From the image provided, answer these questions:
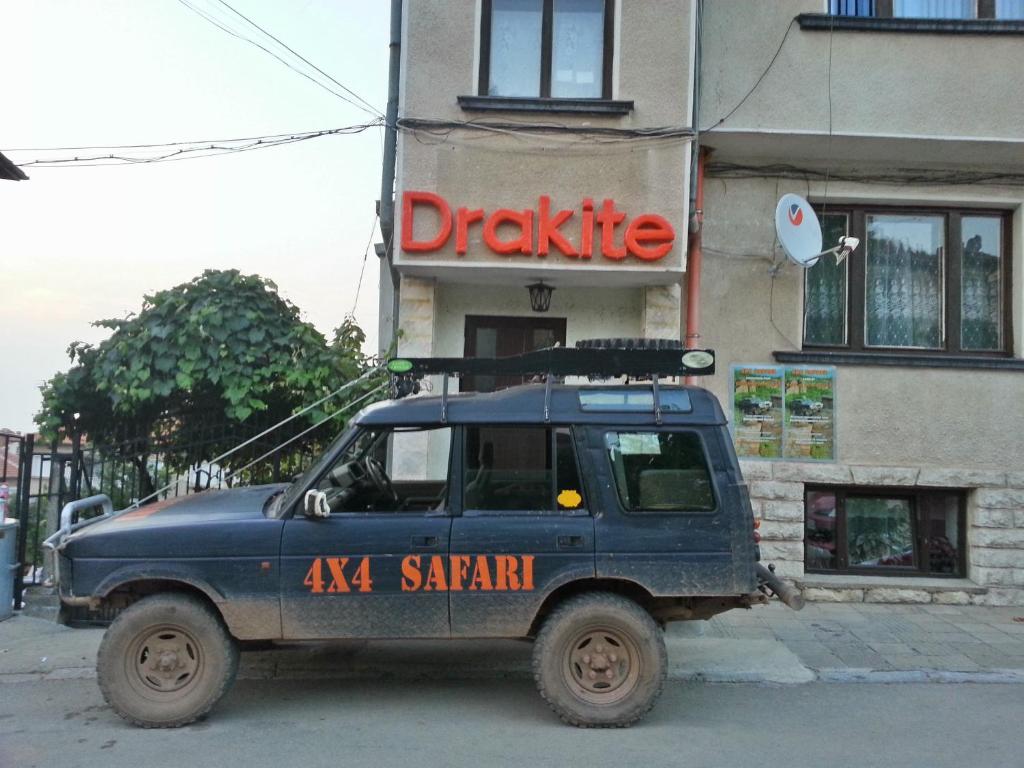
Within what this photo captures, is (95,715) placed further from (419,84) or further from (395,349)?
(419,84)

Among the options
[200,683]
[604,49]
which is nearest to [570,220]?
[604,49]

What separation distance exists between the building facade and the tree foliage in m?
1.06

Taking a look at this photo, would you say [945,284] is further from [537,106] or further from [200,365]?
[200,365]

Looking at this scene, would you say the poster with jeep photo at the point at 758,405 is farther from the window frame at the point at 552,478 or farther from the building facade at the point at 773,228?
the window frame at the point at 552,478

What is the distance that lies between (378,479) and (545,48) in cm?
504

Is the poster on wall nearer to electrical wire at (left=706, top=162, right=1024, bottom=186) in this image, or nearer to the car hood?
electrical wire at (left=706, top=162, right=1024, bottom=186)

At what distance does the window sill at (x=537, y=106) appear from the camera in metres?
8.20

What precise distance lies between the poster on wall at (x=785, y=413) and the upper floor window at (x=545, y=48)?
3347mm

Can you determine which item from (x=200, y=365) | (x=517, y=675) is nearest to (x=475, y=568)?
(x=517, y=675)

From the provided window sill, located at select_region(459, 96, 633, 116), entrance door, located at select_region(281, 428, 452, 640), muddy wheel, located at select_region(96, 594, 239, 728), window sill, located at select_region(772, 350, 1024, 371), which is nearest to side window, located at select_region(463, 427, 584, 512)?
entrance door, located at select_region(281, 428, 452, 640)

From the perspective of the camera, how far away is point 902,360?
864 centimetres

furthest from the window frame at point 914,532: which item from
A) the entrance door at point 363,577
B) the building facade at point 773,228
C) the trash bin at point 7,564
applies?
the trash bin at point 7,564

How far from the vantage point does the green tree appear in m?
7.96

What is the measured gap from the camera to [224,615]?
5.05m
